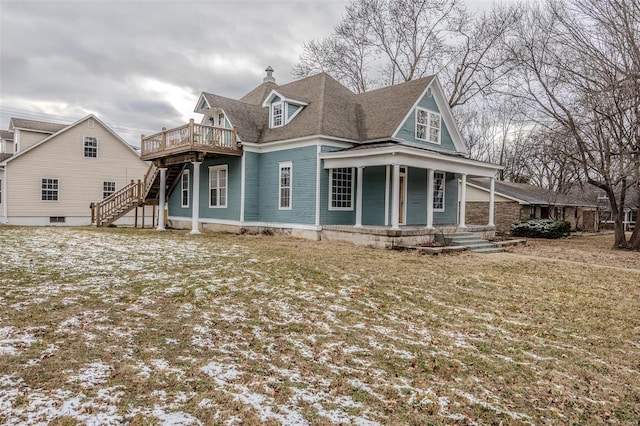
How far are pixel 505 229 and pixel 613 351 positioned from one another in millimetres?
23989

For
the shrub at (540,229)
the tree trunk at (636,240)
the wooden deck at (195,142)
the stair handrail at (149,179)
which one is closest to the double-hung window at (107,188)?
the stair handrail at (149,179)

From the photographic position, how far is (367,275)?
8.92 meters

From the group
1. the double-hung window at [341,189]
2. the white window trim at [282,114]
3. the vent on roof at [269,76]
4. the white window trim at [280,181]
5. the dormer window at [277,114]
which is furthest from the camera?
the vent on roof at [269,76]

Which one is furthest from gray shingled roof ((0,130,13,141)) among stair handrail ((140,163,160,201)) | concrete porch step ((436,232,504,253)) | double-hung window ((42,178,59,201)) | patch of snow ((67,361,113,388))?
patch of snow ((67,361,113,388))

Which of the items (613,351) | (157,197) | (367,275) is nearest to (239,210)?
(157,197)

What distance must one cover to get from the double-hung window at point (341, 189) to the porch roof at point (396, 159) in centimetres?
82

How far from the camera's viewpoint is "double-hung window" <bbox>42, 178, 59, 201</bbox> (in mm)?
23766

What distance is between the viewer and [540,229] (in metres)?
24.8

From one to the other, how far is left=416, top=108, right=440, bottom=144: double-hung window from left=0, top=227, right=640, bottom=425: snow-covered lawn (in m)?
10.2

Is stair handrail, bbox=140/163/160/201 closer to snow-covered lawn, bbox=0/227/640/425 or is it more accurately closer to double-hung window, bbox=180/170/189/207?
A: double-hung window, bbox=180/170/189/207

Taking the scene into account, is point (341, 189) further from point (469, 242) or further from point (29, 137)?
point (29, 137)

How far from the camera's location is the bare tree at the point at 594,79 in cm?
1516

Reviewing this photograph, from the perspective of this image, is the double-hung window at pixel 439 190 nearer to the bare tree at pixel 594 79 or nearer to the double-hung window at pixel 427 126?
the double-hung window at pixel 427 126

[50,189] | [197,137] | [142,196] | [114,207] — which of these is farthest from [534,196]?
[50,189]
